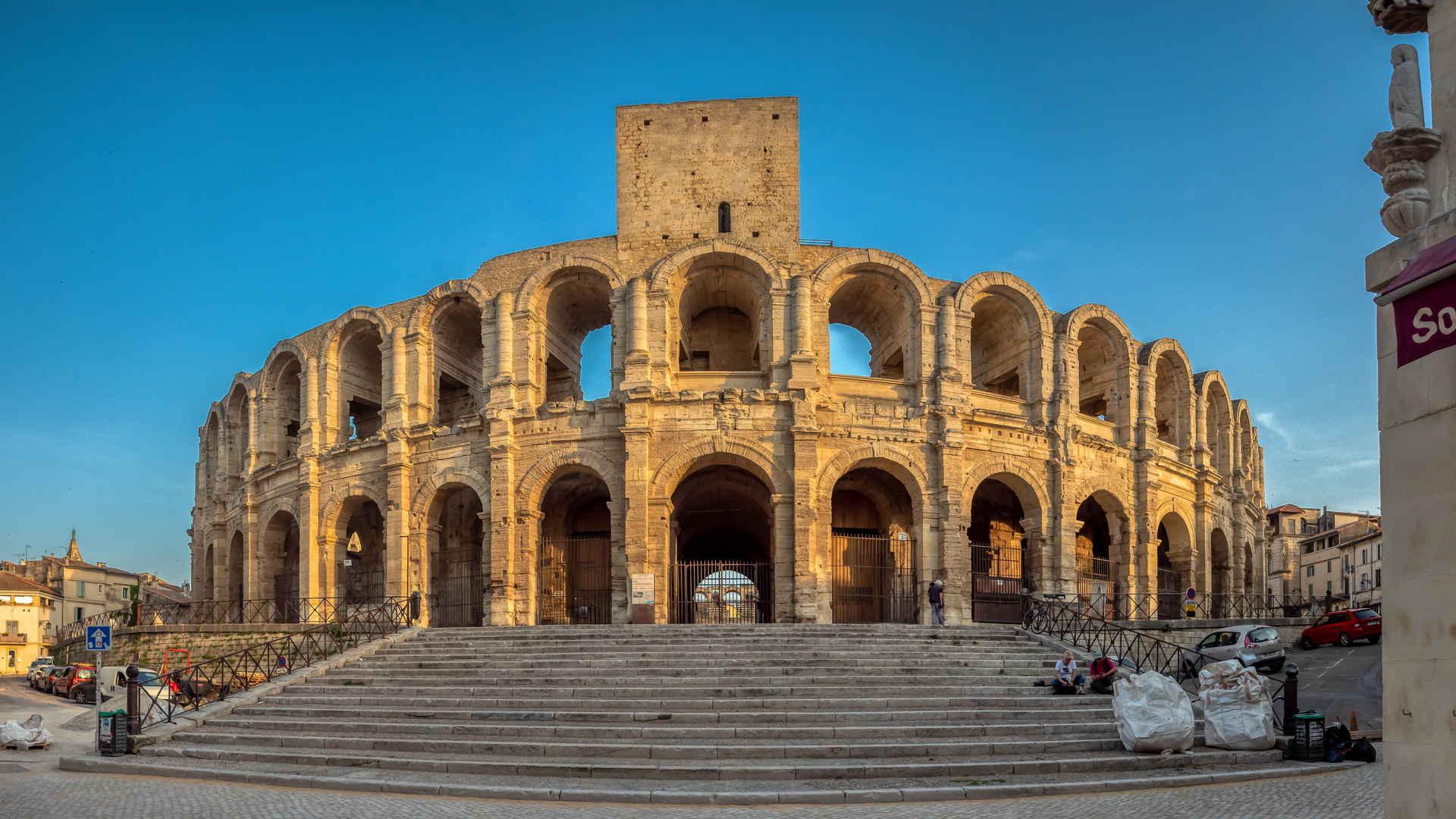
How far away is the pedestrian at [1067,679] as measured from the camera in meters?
14.9

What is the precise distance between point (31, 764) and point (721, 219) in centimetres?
1907

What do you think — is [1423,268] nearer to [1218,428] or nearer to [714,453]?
[714,453]

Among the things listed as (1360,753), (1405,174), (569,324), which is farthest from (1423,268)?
(569,324)

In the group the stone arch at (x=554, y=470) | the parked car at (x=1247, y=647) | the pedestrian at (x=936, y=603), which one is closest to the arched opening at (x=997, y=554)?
the pedestrian at (x=936, y=603)

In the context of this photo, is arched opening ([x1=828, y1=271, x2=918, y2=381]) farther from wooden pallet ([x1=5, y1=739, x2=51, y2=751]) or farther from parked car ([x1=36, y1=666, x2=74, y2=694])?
parked car ([x1=36, y1=666, x2=74, y2=694])

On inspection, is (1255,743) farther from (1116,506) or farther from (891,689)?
(1116,506)

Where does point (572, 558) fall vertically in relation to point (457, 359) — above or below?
below

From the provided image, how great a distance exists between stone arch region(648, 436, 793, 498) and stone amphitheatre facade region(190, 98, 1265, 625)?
2.2 inches

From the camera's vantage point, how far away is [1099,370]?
95.4ft

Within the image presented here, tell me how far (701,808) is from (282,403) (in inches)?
968

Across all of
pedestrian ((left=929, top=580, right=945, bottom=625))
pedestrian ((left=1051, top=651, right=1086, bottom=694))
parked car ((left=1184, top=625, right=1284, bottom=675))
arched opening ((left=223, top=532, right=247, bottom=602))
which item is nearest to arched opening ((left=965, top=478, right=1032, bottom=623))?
pedestrian ((left=929, top=580, right=945, bottom=625))

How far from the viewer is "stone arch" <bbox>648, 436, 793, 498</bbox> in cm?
2353

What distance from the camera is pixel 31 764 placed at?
1352 centimetres

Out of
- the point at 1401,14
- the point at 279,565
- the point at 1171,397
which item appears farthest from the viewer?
the point at 1171,397
